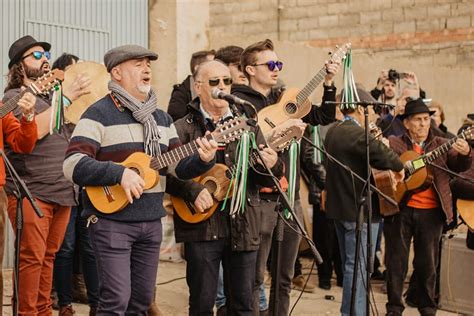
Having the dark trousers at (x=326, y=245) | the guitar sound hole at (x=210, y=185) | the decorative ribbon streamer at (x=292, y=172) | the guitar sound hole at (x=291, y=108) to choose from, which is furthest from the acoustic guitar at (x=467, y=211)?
the guitar sound hole at (x=210, y=185)

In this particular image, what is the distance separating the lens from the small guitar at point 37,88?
20.1ft

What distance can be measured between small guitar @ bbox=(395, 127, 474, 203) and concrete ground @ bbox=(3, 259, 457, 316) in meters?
1.19

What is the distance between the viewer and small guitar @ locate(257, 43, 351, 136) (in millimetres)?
6871

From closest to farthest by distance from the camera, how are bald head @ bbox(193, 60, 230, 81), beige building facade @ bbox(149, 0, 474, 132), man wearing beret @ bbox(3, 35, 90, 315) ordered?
1. bald head @ bbox(193, 60, 230, 81)
2. man wearing beret @ bbox(3, 35, 90, 315)
3. beige building facade @ bbox(149, 0, 474, 132)

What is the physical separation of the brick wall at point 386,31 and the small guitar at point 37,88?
8.54m

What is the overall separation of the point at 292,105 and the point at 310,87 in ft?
0.67

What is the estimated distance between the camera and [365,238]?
7629 millimetres

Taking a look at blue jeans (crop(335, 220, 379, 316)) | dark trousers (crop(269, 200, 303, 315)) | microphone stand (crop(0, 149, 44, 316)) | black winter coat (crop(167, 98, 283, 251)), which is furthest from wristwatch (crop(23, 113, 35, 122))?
blue jeans (crop(335, 220, 379, 316))

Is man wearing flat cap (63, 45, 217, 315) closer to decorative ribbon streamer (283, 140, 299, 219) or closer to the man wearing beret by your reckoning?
the man wearing beret

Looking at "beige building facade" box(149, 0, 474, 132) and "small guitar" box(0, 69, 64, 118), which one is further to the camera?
"beige building facade" box(149, 0, 474, 132)

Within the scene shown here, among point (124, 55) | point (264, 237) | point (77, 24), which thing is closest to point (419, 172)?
point (264, 237)

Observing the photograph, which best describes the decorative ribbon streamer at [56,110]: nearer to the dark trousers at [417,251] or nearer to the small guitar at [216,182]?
the small guitar at [216,182]

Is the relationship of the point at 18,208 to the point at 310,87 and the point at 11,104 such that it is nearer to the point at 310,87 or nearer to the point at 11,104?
the point at 11,104

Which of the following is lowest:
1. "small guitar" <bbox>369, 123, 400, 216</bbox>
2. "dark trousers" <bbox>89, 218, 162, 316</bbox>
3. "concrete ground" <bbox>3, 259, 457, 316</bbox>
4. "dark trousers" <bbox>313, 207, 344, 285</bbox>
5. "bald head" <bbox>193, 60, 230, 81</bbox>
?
"concrete ground" <bbox>3, 259, 457, 316</bbox>
